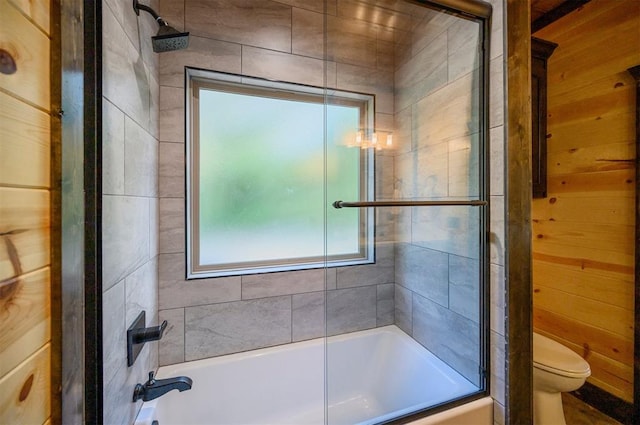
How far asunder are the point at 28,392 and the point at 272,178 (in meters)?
1.41

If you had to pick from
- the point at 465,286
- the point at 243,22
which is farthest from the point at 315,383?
the point at 243,22

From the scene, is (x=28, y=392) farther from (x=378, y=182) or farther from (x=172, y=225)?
(x=378, y=182)

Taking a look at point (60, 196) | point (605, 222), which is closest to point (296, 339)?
point (60, 196)

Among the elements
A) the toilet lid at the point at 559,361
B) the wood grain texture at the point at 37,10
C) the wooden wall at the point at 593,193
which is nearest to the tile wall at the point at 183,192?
the toilet lid at the point at 559,361

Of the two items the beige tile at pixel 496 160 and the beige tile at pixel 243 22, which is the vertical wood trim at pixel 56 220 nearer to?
the beige tile at pixel 243 22

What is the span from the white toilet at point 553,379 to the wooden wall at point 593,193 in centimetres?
59

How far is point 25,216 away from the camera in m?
0.52

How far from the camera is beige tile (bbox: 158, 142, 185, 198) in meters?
1.47

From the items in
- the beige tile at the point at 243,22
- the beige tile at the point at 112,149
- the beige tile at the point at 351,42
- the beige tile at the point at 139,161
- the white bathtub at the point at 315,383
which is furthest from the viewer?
the beige tile at the point at 351,42

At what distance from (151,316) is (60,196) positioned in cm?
93

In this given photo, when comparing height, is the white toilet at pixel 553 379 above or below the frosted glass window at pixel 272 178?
below

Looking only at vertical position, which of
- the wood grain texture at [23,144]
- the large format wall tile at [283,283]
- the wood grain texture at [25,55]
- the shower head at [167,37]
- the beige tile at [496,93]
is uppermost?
the shower head at [167,37]

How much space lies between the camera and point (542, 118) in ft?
6.44

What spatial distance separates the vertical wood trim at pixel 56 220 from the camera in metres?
0.59
